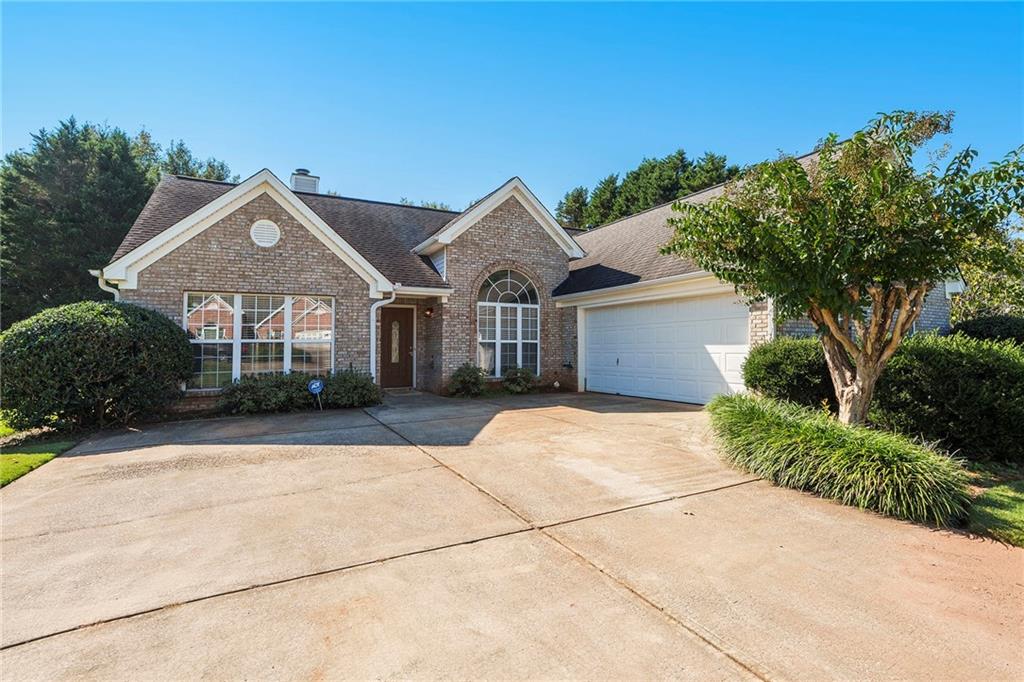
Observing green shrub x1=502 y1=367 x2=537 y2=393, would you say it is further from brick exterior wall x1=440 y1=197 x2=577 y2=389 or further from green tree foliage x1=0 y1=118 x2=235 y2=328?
green tree foliage x1=0 y1=118 x2=235 y2=328

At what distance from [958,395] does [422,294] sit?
35.6 feet

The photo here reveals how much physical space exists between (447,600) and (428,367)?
37.0 ft

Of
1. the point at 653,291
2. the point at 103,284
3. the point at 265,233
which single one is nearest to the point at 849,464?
the point at 653,291

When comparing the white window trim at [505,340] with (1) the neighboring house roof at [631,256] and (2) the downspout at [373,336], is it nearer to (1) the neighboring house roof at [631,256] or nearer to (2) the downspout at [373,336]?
(1) the neighboring house roof at [631,256]

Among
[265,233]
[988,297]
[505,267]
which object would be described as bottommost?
[988,297]

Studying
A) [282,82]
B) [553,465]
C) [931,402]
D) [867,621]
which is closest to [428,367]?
[282,82]

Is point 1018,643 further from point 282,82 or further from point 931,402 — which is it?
point 282,82

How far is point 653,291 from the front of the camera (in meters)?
11.7

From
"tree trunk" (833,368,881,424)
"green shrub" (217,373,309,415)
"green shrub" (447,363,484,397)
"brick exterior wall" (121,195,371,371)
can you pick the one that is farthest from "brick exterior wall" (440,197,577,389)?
"tree trunk" (833,368,881,424)

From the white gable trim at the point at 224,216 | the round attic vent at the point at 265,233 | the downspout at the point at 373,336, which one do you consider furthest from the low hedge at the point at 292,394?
the round attic vent at the point at 265,233

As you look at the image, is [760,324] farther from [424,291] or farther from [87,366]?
[87,366]

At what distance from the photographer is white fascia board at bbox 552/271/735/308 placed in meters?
10.3

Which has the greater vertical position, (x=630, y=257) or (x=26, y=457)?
(x=630, y=257)

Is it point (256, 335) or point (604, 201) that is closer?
point (256, 335)
